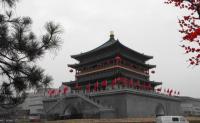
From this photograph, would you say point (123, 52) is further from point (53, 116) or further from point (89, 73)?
point (53, 116)

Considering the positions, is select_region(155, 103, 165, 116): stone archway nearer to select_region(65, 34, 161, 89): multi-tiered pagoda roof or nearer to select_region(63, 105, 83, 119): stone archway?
select_region(65, 34, 161, 89): multi-tiered pagoda roof

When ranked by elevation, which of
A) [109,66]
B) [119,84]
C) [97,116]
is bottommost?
[97,116]

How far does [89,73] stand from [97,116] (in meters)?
12.4

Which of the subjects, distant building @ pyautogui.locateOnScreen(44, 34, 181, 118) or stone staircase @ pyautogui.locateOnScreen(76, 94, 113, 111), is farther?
distant building @ pyautogui.locateOnScreen(44, 34, 181, 118)

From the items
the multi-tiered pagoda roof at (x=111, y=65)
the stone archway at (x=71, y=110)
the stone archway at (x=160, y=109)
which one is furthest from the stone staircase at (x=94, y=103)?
the stone archway at (x=160, y=109)

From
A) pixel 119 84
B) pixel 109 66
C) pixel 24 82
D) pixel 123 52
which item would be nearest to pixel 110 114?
pixel 119 84

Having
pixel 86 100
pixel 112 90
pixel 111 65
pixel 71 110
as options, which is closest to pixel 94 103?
pixel 86 100

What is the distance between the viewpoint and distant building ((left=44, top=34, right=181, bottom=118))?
4441cm

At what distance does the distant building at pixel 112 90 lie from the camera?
44.4 metres

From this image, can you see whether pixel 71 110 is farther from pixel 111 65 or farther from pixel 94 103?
pixel 111 65

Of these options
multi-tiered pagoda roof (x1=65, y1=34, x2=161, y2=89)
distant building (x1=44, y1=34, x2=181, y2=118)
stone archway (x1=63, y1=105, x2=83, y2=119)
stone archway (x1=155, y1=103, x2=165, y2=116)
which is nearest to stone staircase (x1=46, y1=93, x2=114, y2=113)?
distant building (x1=44, y1=34, x2=181, y2=118)

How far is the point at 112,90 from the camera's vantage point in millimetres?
45469

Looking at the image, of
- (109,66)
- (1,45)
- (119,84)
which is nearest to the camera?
(1,45)

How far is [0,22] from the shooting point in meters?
7.55
